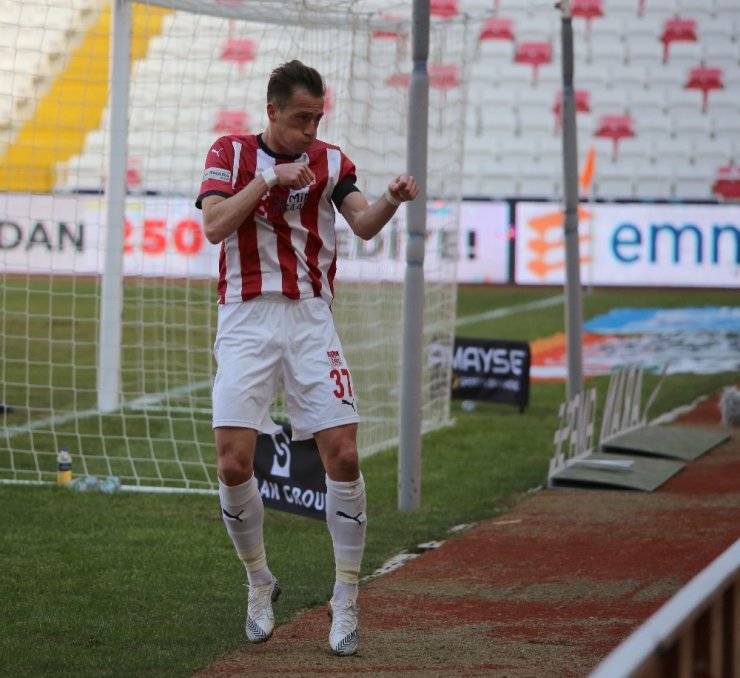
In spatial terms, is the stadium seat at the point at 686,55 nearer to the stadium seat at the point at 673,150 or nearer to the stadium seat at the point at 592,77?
the stadium seat at the point at 592,77

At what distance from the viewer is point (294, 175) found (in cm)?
454

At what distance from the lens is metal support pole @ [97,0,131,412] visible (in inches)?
428

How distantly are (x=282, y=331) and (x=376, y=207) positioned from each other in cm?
52

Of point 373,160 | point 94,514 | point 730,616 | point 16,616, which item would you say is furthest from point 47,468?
point 730,616

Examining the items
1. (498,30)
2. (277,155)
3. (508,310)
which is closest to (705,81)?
(498,30)

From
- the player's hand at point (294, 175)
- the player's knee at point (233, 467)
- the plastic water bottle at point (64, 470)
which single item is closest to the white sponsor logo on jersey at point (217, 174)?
the player's hand at point (294, 175)

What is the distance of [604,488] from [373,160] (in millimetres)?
3046

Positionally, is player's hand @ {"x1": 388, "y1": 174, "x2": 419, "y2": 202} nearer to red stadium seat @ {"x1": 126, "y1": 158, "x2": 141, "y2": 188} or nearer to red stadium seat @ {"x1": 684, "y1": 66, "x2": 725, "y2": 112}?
red stadium seat @ {"x1": 126, "y1": 158, "x2": 141, "y2": 188}

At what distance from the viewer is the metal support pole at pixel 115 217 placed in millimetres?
10875

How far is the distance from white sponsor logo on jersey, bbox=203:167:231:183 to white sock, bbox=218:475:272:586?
1019 millimetres

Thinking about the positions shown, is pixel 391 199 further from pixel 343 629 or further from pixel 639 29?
pixel 639 29

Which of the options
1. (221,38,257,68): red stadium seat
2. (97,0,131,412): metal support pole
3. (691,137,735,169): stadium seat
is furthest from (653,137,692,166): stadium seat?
(97,0,131,412): metal support pole

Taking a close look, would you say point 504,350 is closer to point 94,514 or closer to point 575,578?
point 94,514

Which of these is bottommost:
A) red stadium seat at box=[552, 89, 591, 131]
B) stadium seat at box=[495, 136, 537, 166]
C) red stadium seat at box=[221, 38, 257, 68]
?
red stadium seat at box=[221, 38, 257, 68]
